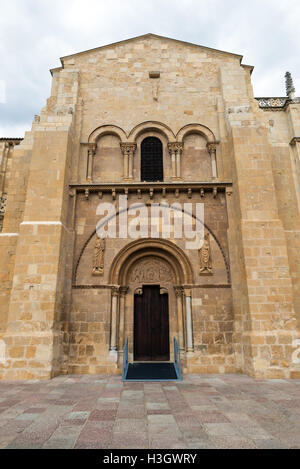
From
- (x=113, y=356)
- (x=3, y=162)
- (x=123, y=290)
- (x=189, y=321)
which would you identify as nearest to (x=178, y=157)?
(x=123, y=290)

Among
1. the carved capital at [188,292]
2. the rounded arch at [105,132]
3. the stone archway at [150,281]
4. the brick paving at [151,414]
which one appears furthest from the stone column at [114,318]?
the rounded arch at [105,132]

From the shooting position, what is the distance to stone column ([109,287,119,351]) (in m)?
9.05

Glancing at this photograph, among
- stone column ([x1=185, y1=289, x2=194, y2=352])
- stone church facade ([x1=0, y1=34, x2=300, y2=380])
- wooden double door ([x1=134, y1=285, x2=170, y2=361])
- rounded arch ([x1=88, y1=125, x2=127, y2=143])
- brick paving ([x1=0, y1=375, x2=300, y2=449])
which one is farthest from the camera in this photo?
rounded arch ([x1=88, y1=125, x2=127, y2=143])

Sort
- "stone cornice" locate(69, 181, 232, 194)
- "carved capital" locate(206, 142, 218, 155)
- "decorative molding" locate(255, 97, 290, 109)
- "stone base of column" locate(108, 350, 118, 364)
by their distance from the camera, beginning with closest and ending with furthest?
"stone base of column" locate(108, 350, 118, 364) → "stone cornice" locate(69, 181, 232, 194) → "carved capital" locate(206, 142, 218, 155) → "decorative molding" locate(255, 97, 290, 109)

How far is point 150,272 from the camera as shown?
1016 cm

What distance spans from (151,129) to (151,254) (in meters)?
5.07

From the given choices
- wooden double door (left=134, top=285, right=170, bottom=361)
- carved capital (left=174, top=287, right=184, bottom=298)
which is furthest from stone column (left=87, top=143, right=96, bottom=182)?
carved capital (left=174, top=287, right=184, bottom=298)

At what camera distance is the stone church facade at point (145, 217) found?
8414 millimetres

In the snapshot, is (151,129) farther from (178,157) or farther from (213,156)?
(213,156)

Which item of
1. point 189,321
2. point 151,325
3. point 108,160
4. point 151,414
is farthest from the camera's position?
point 108,160

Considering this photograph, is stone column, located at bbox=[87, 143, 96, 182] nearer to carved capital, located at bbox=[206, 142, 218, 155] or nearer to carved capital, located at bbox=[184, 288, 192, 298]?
carved capital, located at bbox=[206, 142, 218, 155]

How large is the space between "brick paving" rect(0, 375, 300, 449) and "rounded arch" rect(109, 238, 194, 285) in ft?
10.9

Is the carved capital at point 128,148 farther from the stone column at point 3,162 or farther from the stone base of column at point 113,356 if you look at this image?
the stone column at point 3,162
